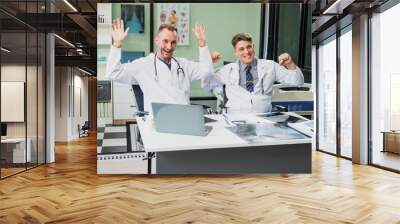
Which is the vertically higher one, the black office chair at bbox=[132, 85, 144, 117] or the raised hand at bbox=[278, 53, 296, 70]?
the raised hand at bbox=[278, 53, 296, 70]

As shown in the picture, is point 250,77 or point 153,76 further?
point 250,77

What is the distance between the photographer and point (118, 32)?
5883 millimetres

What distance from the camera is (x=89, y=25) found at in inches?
317

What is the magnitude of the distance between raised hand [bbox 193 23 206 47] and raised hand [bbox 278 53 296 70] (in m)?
1.22

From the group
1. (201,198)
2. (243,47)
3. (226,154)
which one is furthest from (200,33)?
(201,198)

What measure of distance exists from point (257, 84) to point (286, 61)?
1.90 ft

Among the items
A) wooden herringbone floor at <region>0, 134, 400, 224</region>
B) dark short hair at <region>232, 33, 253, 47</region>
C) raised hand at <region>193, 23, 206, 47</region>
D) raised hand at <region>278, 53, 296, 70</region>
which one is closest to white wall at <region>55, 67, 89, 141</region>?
wooden herringbone floor at <region>0, 134, 400, 224</region>

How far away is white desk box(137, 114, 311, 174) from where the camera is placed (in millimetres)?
5715

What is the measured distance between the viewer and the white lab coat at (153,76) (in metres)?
5.80

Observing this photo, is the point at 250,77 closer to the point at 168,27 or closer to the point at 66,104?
the point at 168,27

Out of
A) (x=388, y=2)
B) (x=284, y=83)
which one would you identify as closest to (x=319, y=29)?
(x=388, y=2)

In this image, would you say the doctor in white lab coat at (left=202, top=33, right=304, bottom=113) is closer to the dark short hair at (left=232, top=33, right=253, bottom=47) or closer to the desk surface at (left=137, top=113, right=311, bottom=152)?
the dark short hair at (left=232, top=33, right=253, bottom=47)

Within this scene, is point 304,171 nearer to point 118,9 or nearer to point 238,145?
point 238,145

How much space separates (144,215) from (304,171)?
3.10 m
